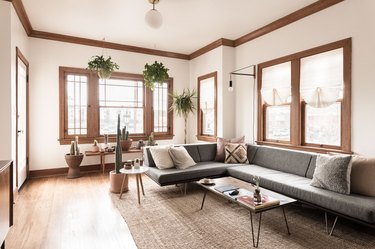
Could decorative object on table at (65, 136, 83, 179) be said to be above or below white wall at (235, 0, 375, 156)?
below

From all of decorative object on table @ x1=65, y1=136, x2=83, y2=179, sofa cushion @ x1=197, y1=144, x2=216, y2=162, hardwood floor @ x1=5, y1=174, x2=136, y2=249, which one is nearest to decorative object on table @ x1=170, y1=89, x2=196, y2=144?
sofa cushion @ x1=197, y1=144, x2=216, y2=162

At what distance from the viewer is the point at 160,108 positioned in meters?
6.04

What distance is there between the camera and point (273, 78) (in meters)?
4.28

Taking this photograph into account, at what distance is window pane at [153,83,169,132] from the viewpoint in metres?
5.97

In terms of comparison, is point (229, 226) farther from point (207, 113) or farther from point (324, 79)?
point (207, 113)

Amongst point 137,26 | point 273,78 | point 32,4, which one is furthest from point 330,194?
point 32,4

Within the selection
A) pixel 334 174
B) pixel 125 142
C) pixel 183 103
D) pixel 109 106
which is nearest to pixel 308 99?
pixel 334 174

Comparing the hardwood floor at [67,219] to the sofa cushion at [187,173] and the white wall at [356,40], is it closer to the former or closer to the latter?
the sofa cushion at [187,173]

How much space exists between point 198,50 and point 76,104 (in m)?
3.16

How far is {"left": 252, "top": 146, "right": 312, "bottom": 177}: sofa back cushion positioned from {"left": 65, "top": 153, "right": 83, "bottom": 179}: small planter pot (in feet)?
11.3

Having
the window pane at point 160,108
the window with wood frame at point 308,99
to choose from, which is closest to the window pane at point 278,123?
the window with wood frame at point 308,99

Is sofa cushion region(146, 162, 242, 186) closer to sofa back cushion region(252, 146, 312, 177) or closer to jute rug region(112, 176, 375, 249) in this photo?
jute rug region(112, 176, 375, 249)

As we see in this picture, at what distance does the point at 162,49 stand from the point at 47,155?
3.54 m

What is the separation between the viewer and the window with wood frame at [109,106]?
16.5 feet
